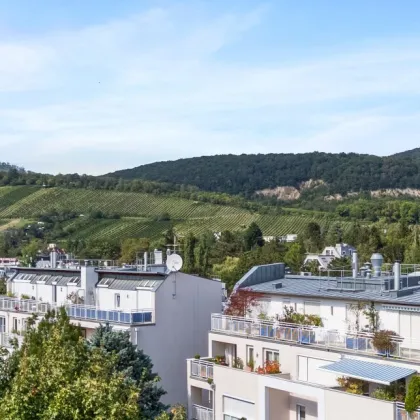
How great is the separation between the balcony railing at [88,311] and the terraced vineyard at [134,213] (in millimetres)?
83569

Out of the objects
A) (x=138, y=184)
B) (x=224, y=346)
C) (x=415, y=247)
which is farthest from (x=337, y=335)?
(x=138, y=184)

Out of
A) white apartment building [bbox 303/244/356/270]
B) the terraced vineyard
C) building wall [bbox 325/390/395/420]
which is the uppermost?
the terraced vineyard

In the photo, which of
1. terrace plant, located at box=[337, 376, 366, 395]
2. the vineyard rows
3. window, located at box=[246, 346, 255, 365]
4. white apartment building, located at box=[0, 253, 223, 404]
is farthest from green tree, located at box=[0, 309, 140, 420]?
the vineyard rows

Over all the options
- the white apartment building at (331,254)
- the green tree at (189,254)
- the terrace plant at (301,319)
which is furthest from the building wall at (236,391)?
the green tree at (189,254)

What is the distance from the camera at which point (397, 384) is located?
26.2m

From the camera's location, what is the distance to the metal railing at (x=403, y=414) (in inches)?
960

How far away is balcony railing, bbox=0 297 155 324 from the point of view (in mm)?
36688

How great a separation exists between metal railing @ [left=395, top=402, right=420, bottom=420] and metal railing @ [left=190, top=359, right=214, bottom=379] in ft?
35.9

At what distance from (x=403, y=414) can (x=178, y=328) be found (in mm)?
15818

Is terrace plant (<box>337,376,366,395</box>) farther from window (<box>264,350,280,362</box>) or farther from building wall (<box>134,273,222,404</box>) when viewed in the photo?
building wall (<box>134,273,222,404</box>)

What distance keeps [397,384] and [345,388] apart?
7.18ft

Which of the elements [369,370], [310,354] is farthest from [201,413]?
[369,370]

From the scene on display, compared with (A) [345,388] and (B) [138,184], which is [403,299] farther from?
(B) [138,184]

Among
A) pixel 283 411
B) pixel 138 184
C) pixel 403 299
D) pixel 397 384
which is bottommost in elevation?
pixel 283 411
